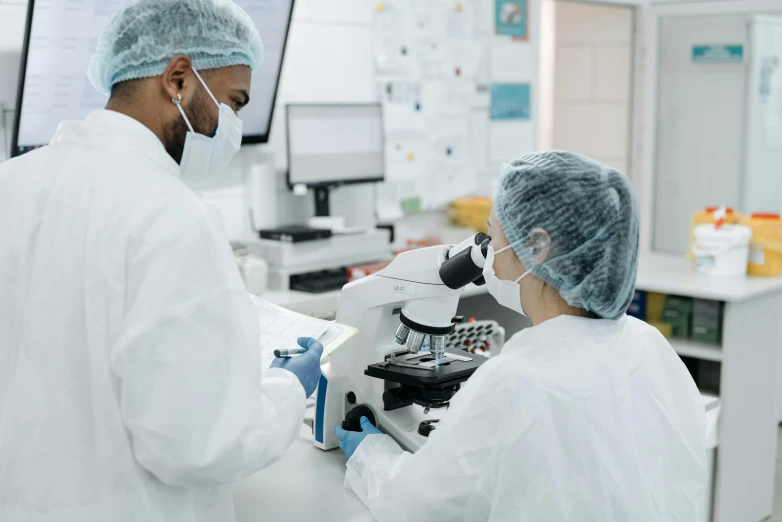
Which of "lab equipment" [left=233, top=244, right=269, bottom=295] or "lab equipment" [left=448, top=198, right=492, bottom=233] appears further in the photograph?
"lab equipment" [left=448, top=198, right=492, bottom=233]

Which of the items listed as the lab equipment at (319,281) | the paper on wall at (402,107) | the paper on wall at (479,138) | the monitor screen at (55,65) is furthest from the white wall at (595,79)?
the monitor screen at (55,65)

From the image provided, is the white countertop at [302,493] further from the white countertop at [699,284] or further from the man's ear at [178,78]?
the white countertop at [699,284]

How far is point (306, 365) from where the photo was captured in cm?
133

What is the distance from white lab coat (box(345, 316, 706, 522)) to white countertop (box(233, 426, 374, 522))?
151 mm

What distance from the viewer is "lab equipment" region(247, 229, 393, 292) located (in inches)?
119

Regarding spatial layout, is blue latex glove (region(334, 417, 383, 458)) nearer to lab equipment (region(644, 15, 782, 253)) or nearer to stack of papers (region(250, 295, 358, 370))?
stack of papers (region(250, 295, 358, 370))

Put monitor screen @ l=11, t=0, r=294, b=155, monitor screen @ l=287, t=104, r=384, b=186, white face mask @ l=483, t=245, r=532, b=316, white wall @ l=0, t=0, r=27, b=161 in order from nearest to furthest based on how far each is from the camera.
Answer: white face mask @ l=483, t=245, r=532, b=316
monitor screen @ l=11, t=0, r=294, b=155
white wall @ l=0, t=0, r=27, b=161
monitor screen @ l=287, t=104, r=384, b=186

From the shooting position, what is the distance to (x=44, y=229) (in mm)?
1098

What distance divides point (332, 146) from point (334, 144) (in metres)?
0.01

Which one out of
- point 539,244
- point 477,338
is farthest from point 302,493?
point 477,338

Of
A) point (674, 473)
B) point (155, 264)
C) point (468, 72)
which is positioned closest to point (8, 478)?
point (155, 264)

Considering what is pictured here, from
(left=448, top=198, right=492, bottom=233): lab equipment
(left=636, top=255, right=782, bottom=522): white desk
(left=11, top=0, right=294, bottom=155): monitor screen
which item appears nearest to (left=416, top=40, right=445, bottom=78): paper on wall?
(left=448, top=198, right=492, bottom=233): lab equipment

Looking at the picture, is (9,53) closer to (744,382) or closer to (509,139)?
(509,139)

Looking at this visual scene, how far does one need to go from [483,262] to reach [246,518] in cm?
58
